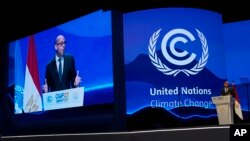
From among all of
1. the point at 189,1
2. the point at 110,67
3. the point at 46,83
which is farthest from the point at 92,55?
the point at 189,1

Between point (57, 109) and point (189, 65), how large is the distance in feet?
9.46

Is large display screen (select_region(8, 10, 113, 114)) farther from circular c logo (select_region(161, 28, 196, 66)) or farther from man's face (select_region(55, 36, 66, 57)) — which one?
circular c logo (select_region(161, 28, 196, 66))

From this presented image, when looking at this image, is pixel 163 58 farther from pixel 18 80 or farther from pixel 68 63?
pixel 18 80

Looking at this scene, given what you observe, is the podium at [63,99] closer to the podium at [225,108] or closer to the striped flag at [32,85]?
the striped flag at [32,85]

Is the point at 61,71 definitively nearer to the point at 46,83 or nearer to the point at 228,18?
the point at 46,83

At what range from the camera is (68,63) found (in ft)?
27.2

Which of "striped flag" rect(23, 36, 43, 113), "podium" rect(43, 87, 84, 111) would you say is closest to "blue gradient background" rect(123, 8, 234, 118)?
"podium" rect(43, 87, 84, 111)

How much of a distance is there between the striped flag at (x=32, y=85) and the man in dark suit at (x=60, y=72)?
1.10 feet

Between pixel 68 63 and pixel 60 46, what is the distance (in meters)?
0.44

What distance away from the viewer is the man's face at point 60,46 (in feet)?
27.6

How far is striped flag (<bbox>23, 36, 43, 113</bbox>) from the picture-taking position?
353 inches

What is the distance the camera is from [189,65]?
828 centimetres

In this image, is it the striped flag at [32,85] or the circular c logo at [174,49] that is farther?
the striped flag at [32,85]

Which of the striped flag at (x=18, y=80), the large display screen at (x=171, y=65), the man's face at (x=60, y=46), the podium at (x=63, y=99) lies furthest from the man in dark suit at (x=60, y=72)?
the large display screen at (x=171, y=65)
